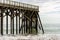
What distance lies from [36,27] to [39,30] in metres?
1.93

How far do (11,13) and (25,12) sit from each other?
4.27 meters

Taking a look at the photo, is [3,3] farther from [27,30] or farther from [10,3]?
[27,30]

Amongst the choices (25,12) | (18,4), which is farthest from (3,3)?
(25,12)

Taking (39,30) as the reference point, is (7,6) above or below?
above

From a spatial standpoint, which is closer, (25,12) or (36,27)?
(25,12)

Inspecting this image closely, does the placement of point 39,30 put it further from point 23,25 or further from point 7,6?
point 7,6

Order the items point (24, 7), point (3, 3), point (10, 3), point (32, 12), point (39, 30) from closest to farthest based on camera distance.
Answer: point (3, 3), point (10, 3), point (24, 7), point (32, 12), point (39, 30)

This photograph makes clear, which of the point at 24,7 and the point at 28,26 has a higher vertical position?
the point at 24,7

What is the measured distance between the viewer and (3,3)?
2900 cm

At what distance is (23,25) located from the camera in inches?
1467

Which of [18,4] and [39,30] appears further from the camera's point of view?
[39,30]

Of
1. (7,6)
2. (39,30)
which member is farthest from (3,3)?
(39,30)

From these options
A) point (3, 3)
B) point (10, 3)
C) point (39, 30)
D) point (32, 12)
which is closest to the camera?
point (3, 3)

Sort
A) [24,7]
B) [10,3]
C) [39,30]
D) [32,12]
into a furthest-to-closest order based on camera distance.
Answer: [39,30]
[32,12]
[24,7]
[10,3]
